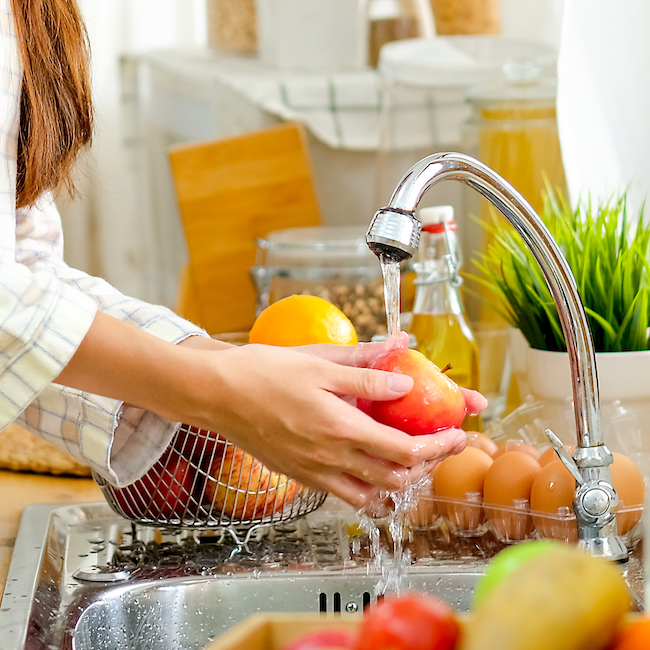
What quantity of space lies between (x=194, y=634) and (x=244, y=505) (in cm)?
11

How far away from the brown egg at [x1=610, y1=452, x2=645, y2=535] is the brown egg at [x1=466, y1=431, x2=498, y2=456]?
0.34 feet

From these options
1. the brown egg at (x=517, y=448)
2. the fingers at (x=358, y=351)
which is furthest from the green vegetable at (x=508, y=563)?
the brown egg at (x=517, y=448)

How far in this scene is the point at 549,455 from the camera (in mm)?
727

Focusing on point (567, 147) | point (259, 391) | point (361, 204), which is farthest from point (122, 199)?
point (259, 391)

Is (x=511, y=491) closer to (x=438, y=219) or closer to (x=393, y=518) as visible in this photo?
(x=393, y=518)

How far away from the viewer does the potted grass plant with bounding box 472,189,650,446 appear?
779 mm

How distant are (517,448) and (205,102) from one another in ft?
4.79

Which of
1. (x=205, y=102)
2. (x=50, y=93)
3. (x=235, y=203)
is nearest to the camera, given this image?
(x=50, y=93)

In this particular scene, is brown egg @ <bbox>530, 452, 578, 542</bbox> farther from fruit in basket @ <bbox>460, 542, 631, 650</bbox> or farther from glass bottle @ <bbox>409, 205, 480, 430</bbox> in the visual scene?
fruit in basket @ <bbox>460, 542, 631, 650</bbox>

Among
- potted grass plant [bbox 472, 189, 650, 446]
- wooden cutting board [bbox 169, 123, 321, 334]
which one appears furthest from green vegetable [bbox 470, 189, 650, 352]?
wooden cutting board [bbox 169, 123, 321, 334]

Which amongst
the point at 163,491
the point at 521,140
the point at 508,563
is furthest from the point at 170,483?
the point at 521,140

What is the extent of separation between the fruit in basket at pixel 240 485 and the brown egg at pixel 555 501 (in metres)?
0.21

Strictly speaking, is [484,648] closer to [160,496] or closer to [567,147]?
[160,496]

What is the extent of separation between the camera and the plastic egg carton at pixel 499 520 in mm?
687
